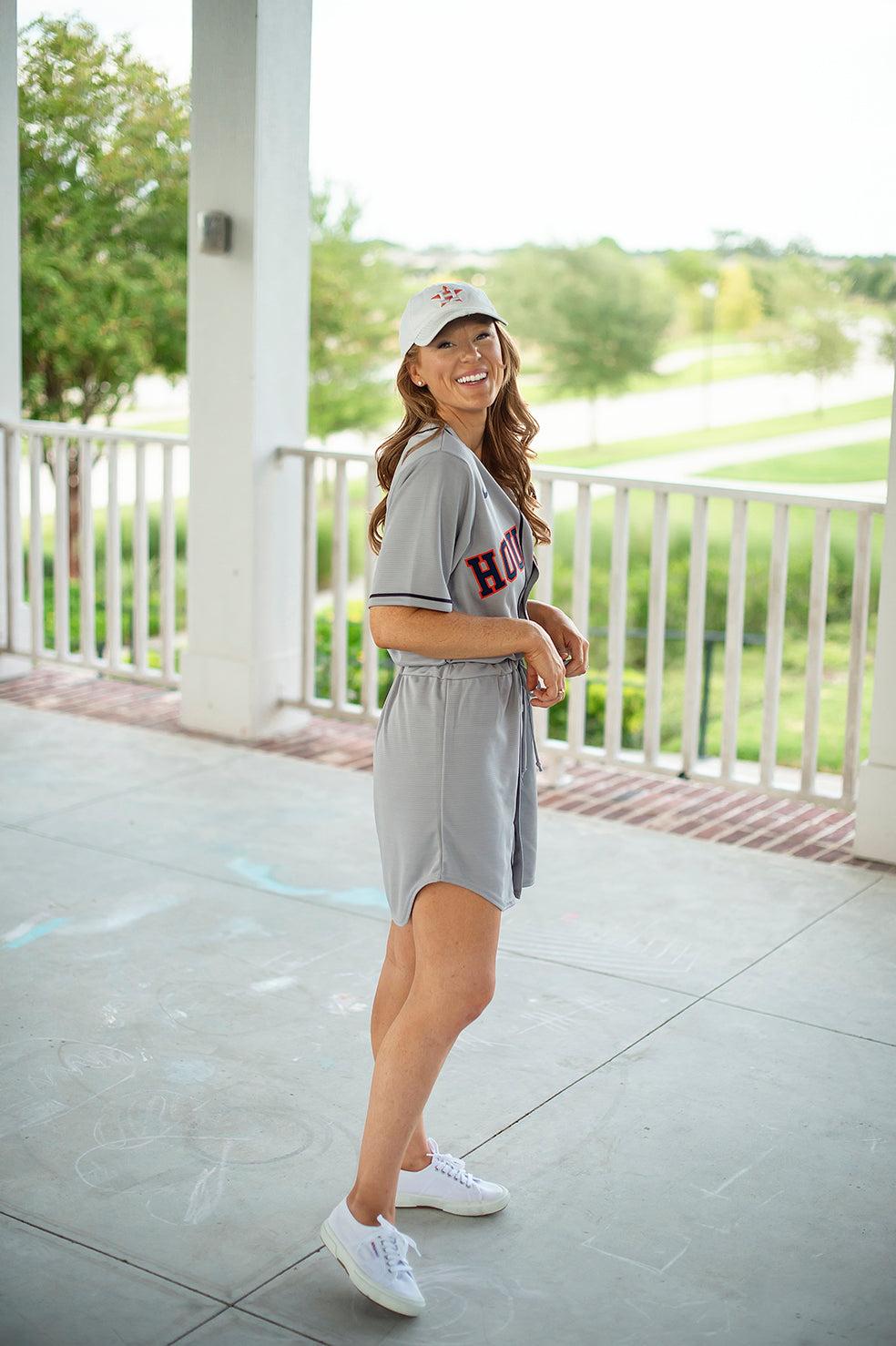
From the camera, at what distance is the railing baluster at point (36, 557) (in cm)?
558

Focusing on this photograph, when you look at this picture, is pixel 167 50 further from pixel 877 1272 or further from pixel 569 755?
pixel 877 1272

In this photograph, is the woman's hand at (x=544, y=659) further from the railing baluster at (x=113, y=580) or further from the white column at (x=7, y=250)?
the white column at (x=7, y=250)

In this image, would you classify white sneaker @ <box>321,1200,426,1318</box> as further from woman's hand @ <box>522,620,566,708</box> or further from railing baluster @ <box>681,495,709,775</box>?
railing baluster @ <box>681,495,709,775</box>

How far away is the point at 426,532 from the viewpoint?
6.11ft

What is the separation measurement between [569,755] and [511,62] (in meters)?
14.8

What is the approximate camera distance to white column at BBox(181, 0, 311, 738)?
4.79m

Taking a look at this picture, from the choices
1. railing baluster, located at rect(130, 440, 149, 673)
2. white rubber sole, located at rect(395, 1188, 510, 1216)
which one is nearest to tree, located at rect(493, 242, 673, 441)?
railing baluster, located at rect(130, 440, 149, 673)

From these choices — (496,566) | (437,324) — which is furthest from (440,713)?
(437,324)

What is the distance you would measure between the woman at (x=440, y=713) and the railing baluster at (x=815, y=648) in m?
2.33

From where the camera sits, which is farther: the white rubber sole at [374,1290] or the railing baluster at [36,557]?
the railing baluster at [36,557]

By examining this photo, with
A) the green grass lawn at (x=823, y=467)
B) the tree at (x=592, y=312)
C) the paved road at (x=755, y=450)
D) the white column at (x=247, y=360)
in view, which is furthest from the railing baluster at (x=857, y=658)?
the tree at (x=592, y=312)

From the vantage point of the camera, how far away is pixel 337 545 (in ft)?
16.6

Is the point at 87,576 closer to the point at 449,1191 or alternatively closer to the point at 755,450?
the point at 449,1191

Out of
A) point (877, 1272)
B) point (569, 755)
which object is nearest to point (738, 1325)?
point (877, 1272)
